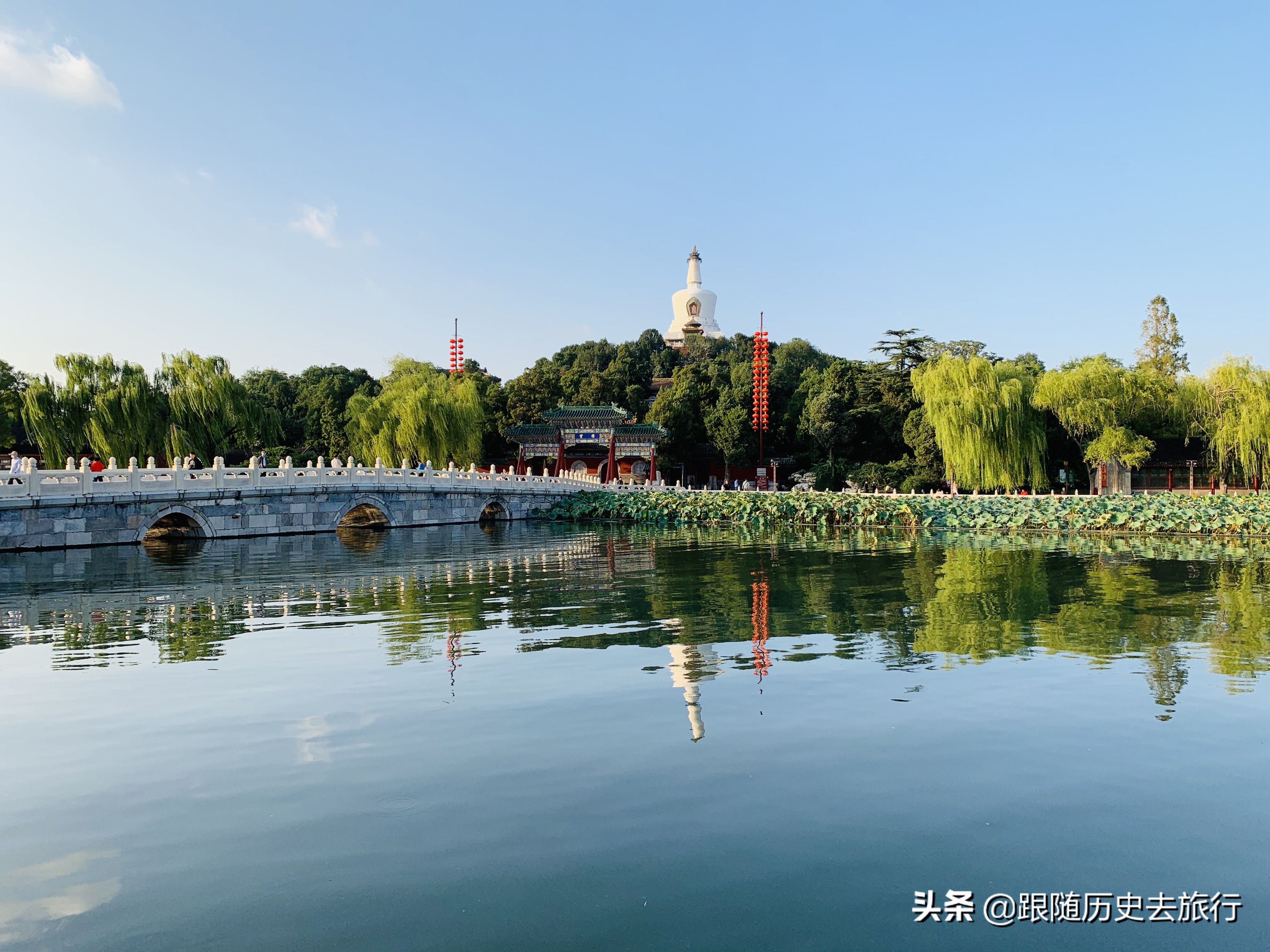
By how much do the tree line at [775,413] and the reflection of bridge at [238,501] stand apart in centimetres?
522

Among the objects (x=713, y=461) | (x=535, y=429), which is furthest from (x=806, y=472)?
(x=535, y=429)

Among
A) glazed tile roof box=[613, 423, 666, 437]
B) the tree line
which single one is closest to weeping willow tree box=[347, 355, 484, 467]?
the tree line

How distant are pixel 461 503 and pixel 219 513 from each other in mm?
9457

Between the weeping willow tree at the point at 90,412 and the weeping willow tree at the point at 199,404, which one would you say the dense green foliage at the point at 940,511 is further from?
the weeping willow tree at the point at 90,412

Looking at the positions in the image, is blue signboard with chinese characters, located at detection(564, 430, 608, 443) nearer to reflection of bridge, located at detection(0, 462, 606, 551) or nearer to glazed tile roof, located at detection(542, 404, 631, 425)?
glazed tile roof, located at detection(542, 404, 631, 425)

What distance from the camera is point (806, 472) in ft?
144

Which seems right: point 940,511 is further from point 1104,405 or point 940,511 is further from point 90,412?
point 90,412

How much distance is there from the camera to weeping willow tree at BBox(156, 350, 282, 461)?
30.0 metres

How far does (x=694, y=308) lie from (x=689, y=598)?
56.0 m

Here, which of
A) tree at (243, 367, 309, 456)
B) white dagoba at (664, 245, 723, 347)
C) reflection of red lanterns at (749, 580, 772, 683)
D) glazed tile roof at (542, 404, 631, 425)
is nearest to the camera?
reflection of red lanterns at (749, 580, 772, 683)

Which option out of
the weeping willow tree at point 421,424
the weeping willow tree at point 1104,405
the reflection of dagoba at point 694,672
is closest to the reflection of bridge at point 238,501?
the weeping willow tree at point 421,424

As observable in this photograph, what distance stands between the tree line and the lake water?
19.2 meters

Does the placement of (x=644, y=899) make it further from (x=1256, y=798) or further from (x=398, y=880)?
(x=1256, y=798)

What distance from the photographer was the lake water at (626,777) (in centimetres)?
407
